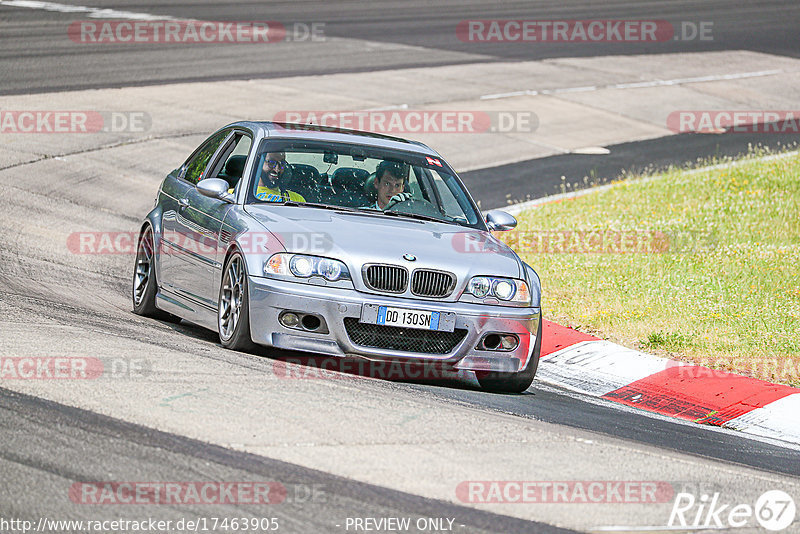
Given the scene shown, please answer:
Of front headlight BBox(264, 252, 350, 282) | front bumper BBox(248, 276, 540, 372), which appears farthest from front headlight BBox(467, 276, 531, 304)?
front headlight BBox(264, 252, 350, 282)

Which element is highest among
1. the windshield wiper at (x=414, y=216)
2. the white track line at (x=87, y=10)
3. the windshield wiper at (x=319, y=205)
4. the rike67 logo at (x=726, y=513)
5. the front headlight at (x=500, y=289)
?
the white track line at (x=87, y=10)

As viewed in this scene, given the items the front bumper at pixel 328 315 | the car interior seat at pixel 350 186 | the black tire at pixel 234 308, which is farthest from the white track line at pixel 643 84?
the front bumper at pixel 328 315

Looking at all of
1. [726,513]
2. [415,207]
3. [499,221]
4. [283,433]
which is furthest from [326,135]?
[726,513]

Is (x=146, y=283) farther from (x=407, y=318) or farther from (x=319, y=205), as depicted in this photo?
(x=407, y=318)

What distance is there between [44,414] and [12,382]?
537mm

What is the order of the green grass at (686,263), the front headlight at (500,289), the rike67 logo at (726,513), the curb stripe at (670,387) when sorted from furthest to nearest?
the green grass at (686,263) → the curb stripe at (670,387) → the front headlight at (500,289) → the rike67 logo at (726,513)

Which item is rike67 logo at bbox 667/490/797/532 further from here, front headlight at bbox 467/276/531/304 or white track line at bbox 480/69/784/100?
white track line at bbox 480/69/784/100

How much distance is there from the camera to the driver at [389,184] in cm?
918

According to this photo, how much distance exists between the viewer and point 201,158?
10.2 m

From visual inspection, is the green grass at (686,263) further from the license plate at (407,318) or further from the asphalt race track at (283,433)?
the license plate at (407,318)

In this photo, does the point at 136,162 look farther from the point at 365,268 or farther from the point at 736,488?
the point at 736,488

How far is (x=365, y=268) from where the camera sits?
794 cm

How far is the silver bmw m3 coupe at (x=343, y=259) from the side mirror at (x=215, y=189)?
0.01m

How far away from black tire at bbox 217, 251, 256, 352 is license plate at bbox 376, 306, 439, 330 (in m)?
0.86
